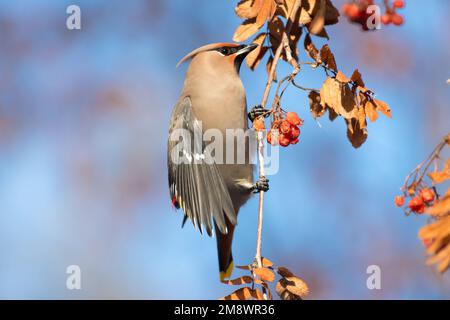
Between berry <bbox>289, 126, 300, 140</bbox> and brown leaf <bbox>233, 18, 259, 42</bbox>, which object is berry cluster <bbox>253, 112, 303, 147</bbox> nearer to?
berry <bbox>289, 126, 300, 140</bbox>

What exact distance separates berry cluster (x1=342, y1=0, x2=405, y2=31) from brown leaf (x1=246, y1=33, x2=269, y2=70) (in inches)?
16.1

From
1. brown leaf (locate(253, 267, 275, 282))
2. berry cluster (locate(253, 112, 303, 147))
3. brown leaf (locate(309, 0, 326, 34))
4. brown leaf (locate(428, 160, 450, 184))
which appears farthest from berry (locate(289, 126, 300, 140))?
brown leaf (locate(428, 160, 450, 184))

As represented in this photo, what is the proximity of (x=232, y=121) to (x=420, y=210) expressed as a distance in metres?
1.20

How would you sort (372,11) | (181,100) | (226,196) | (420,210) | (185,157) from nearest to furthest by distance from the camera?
(420,210)
(372,11)
(226,196)
(185,157)
(181,100)

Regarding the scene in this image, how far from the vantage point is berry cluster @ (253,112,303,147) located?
2371 mm

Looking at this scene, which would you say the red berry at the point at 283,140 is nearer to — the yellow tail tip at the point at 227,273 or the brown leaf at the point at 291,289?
the brown leaf at the point at 291,289

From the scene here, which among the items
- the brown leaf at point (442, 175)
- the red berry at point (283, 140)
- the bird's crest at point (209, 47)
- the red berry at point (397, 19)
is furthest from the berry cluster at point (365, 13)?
the bird's crest at point (209, 47)

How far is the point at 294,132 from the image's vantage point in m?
2.39

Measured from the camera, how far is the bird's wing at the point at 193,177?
104 inches

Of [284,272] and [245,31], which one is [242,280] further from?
[245,31]

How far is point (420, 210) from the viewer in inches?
77.8
